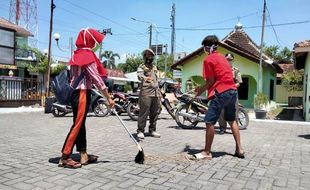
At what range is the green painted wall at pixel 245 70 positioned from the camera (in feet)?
64.5

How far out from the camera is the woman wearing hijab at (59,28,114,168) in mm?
4621

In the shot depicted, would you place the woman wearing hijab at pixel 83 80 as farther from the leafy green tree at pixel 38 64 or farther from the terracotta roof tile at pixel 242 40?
the leafy green tree at pixel 38 64

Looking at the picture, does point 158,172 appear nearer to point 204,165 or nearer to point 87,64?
point 204,165

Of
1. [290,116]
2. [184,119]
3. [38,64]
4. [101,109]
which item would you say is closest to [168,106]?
[184,119]

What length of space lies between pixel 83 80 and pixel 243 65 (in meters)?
A: 16.3

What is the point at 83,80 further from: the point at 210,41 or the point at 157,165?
the point at 210,41

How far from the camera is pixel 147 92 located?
24.2ft

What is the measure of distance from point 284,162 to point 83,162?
296 centimetres

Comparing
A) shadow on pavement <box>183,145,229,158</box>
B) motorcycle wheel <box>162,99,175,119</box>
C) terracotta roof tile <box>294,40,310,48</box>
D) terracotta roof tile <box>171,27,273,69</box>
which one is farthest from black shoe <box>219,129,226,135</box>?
terracotta roof tile <box>171,27,273,69</box>

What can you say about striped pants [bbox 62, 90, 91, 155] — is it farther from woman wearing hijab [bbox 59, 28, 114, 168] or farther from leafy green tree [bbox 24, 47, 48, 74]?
leafy green tree [bbox 24, 47, 48, 74]

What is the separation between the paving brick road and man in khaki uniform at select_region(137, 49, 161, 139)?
0.43 metres

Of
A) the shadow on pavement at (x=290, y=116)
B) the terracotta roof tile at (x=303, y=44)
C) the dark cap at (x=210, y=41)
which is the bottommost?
the shadow on pavement at (x=290, y=116)

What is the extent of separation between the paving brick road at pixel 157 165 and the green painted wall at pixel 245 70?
40.7 feet

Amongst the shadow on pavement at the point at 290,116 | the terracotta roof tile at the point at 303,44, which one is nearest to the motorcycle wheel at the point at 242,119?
the terracotta roof tile at the point at 303,44
